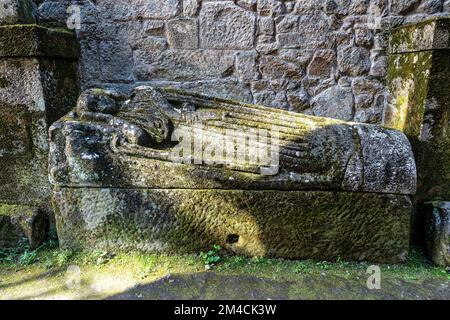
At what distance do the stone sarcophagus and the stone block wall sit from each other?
88 cm

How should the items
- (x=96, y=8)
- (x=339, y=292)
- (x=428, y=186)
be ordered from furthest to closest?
(x=96, y=8) < (x=428, y=186) < (x=339, y=292)

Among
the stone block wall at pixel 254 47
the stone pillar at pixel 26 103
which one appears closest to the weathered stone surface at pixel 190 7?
the stone block wall at pixel 254 47

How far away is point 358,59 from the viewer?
9.48 ft

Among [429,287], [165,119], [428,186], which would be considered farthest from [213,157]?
[428,186]

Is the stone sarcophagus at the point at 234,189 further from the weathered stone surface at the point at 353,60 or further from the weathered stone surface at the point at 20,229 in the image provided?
the weathered stone surface at the point at 353,60

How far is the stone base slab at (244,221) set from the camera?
6.65 ft

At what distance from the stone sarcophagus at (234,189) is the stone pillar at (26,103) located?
484 millimetres

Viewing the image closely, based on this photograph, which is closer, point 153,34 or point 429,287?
point 429,287

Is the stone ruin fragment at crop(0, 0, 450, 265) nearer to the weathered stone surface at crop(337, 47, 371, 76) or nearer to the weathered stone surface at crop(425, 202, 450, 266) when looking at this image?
the weathered stone surface at crop(425, 202, 450, 266)

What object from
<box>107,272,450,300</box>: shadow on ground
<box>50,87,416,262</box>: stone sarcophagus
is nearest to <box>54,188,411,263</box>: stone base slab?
<box>50,87,416,262</box>: stone sarcophagus

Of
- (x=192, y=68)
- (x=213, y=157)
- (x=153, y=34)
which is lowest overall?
(x=213, y=157)

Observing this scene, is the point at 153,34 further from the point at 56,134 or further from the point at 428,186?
→ the point at 428,186

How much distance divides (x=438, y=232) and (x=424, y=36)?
1349 mm

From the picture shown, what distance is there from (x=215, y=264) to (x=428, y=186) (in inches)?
66.1
